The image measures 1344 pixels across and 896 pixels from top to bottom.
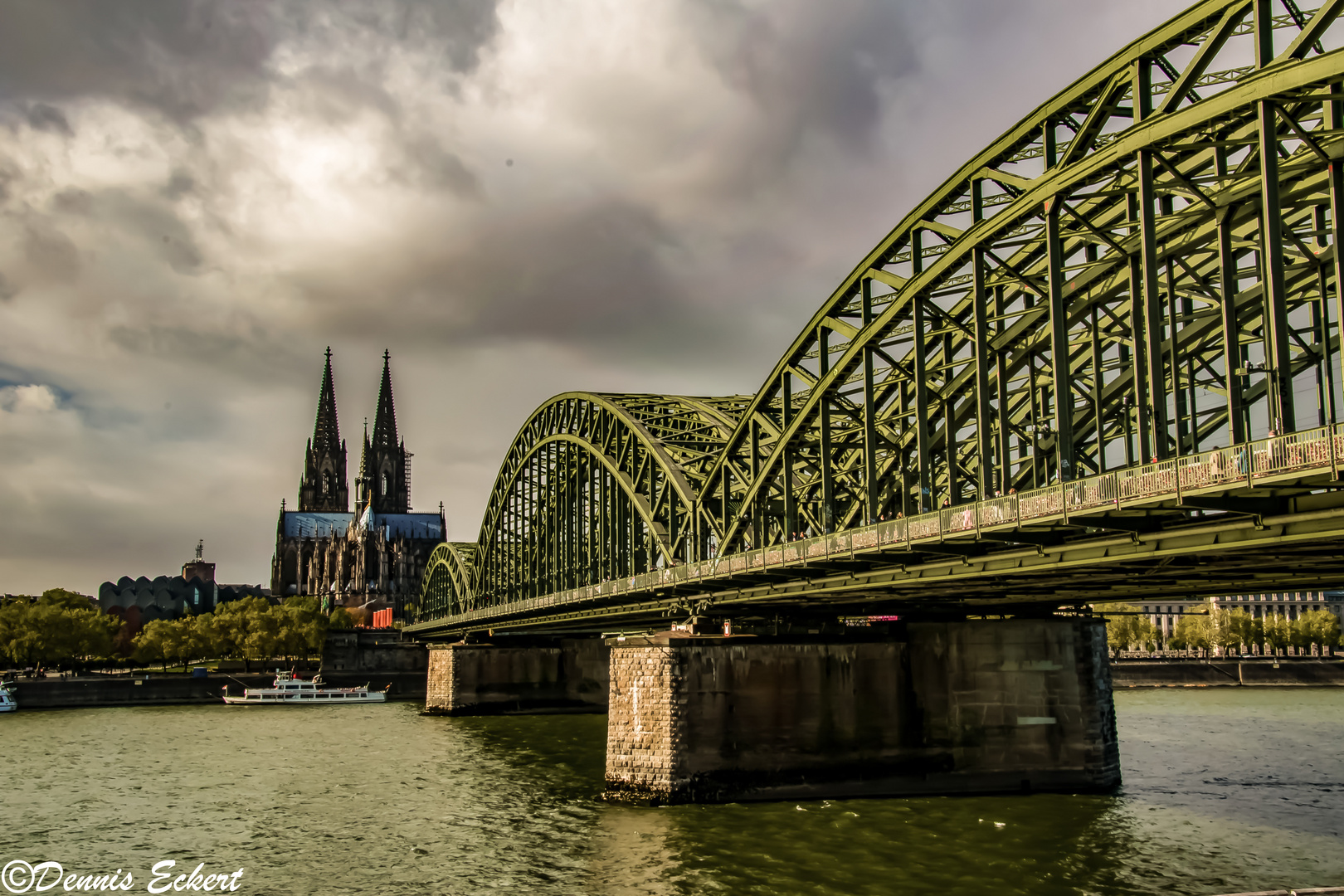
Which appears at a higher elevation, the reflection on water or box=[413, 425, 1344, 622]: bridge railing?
box=[413, 425, 1344, 622]: bridge railing

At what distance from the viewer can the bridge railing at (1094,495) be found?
936 inches

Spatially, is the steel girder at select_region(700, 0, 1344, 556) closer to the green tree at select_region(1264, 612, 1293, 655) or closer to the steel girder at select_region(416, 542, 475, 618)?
the steel girder at select_region(416, 542, 475, 618)

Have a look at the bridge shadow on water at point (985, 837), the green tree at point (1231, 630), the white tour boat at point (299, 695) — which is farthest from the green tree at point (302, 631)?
the green tree at point (1231, 630)

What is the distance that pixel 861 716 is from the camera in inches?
1911

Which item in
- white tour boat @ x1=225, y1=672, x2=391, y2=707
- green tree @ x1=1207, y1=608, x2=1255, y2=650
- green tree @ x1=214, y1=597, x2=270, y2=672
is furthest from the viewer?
green tree @ x1=1207, y1=608, x2=1255, y2=650

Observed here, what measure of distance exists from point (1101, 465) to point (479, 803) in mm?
29045

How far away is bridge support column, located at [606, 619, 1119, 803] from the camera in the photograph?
4703 cm

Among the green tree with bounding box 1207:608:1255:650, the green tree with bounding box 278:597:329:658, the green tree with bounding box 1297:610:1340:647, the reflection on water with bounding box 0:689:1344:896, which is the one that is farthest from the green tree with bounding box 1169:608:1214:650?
the green tree with bounding box 278:597:329:658

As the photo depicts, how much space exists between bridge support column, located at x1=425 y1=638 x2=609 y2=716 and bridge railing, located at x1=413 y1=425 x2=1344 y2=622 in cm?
5985

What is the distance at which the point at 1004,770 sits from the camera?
48656mm

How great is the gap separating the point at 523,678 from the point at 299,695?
29.5 meters

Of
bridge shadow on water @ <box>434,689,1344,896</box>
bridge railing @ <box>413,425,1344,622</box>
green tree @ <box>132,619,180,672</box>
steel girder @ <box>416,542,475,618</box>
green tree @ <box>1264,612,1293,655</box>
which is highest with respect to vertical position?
steel girder @ <box>416,542,475,618</box>

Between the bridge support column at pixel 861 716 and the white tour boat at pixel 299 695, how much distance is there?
79175mm

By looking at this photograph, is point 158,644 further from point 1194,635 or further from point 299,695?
point 1194,635
